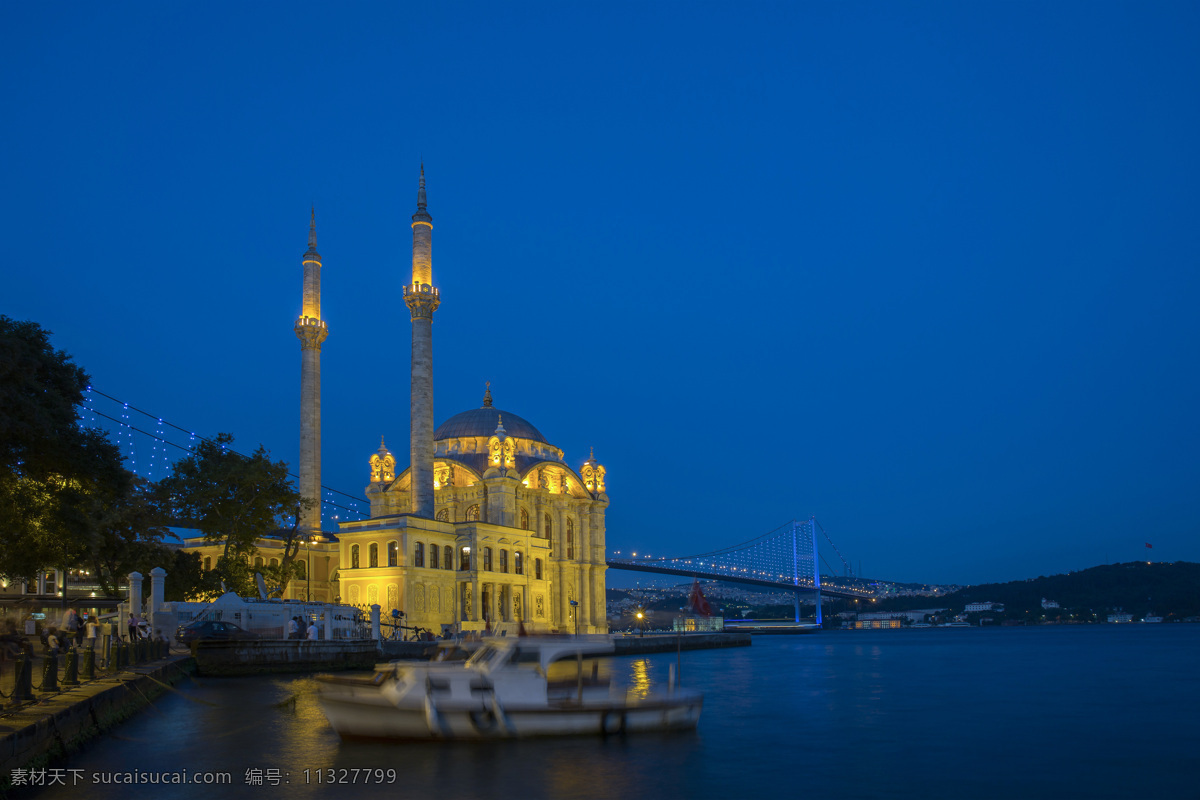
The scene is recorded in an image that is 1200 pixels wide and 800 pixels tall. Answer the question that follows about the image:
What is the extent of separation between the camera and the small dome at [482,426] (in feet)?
221

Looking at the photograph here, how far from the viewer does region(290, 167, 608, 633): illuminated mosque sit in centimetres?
5112

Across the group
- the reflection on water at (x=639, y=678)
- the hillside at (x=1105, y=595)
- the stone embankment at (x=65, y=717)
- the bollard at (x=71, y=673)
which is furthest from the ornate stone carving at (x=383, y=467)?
the hillside at (x=1105, y=595)

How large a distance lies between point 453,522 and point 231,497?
614 inches

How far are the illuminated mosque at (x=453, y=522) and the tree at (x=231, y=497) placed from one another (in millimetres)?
6997

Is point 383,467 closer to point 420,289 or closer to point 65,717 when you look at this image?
point 420,289

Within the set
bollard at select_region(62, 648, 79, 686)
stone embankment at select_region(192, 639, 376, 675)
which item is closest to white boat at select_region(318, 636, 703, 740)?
bollard at select_region(62, 648, 79, 686)

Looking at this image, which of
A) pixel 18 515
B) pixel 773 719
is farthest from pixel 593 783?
pixel 18 515

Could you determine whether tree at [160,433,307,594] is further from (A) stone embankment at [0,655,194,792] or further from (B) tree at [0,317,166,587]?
(A) stone embankment at [0,655,194,792]

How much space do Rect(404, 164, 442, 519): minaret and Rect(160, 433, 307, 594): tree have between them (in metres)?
8.57

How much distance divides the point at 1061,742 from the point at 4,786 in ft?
62.6

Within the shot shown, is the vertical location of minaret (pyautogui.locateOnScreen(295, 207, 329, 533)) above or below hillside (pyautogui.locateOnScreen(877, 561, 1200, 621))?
above

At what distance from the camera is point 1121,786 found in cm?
1578

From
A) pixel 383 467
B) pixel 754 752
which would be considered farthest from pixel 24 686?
pixel 383 467

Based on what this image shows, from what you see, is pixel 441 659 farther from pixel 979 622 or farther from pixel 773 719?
pixel 979 622
